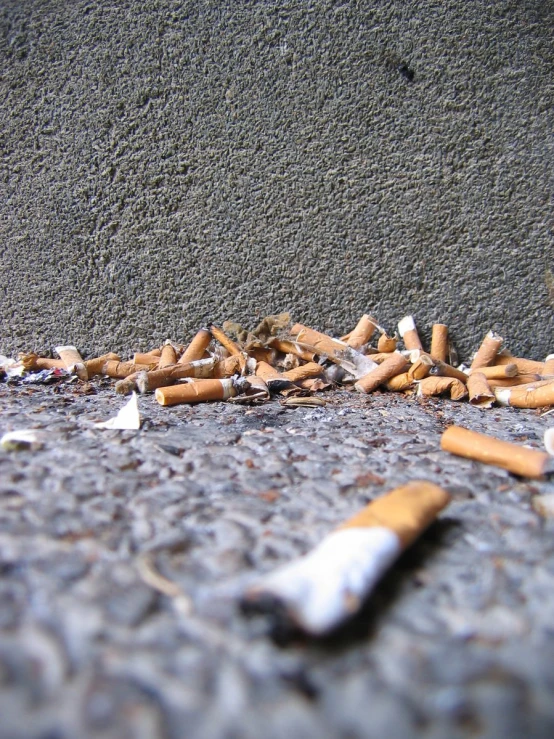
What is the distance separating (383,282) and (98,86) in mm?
966

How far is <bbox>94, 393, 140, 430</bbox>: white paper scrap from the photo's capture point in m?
0.92

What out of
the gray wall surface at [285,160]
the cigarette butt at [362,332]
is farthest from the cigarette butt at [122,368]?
the cigarette butt at [362,332]

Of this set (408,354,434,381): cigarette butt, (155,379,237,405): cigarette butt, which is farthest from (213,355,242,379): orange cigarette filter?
(408,354,434,381): cigarette butt

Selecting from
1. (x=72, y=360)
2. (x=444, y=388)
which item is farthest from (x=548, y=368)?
(x=72, y=360)

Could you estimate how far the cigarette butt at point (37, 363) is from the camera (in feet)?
4.86

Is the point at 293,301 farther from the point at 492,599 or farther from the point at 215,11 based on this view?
the point at 492,599

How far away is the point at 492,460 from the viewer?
2.39 feet

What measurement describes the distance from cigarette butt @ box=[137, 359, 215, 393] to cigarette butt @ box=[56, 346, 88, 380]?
264 millimetres

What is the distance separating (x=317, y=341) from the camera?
1.43 metres

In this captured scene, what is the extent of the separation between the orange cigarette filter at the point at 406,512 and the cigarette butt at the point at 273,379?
698 millimetres

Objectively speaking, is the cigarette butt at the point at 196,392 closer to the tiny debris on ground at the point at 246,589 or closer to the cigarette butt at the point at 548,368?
the tiny debris on ground at the point at 246,589

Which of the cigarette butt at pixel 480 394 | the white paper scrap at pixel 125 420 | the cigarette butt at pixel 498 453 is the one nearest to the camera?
the cigarette butt at pixel 498 453

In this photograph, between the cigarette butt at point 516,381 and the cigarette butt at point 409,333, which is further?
the cigarette butt at point 409,333

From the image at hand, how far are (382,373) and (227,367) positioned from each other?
392mm
